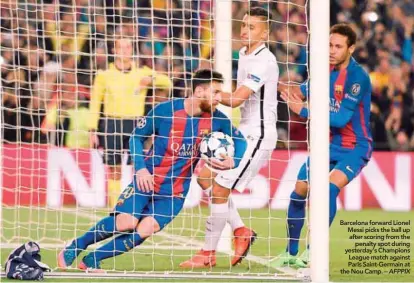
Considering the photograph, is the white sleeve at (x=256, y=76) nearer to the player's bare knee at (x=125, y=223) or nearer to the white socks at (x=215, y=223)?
the white socks at (x=215, y=223)

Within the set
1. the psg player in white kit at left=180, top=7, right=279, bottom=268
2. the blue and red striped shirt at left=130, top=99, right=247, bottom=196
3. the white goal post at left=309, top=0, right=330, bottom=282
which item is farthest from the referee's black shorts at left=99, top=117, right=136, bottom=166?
the white goal post at left=309, top=0, right=330, bottom=282

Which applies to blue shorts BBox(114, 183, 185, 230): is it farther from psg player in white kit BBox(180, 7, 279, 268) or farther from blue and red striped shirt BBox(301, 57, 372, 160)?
blue and red striped shirt BBox(301, 57, 372, 160)

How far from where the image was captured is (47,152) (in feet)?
47.7

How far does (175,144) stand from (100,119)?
389 centimetres

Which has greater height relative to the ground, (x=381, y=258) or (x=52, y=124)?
(x=52, y=124)

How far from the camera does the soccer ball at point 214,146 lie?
351 inches

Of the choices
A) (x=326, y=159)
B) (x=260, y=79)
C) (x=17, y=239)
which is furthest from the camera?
(x=17, y=239)

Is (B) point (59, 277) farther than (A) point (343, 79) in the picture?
No

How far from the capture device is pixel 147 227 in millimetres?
8680

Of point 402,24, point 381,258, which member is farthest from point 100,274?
point 402,24

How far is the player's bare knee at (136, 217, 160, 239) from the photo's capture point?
8.66 metres

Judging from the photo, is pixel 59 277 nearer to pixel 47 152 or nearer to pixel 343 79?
pixel 343 79

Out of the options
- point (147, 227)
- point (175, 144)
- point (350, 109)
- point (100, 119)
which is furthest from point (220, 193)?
point (100, 119)

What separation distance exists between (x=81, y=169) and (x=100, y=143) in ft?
4.40
